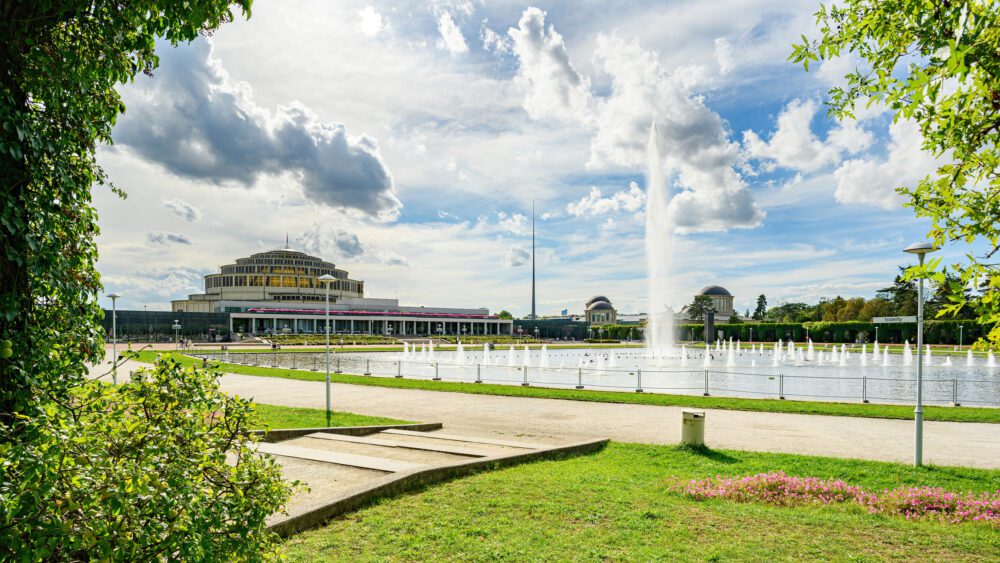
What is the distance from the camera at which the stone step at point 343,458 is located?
1104cm

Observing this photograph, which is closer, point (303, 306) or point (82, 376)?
point (82, 376)

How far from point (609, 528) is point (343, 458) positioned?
6.30 meters

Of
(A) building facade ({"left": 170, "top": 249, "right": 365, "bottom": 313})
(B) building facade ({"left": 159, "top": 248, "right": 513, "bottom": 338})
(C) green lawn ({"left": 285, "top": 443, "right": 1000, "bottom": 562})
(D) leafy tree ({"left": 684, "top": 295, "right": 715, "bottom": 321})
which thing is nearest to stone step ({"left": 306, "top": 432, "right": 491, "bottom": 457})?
(C) green lawn ({"left": 285, "top": 443, "right": 1000, "bottom": 562})

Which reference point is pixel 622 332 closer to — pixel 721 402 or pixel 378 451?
pixel 721 402

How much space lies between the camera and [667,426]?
54.8 feet

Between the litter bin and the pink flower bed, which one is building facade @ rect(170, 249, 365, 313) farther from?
the pink flower bed

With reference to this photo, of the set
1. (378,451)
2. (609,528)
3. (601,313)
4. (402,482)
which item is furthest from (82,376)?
(601,313)

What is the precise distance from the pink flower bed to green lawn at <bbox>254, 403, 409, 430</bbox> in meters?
9.31

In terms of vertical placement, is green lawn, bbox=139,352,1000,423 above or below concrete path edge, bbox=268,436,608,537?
below

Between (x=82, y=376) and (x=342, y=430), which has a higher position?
(x=82, y=376)

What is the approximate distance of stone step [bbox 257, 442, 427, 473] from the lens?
11.0 meters

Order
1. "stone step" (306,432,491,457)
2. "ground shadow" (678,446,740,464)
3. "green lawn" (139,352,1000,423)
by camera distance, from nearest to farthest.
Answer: "ground shadow" (678,446,740,464)
"stone step" (306,432,491,457)
"green lawn" (139,352,1000,423)

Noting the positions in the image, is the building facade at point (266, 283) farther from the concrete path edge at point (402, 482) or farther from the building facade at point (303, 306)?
the concrete path edge at point (402, 482)

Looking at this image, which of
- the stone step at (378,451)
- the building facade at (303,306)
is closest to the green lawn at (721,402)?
the stone step at (378,451)
